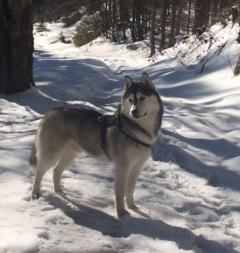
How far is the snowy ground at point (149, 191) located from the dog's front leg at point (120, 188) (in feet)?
0.32

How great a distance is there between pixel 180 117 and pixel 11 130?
289cm

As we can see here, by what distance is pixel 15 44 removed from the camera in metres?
9.09

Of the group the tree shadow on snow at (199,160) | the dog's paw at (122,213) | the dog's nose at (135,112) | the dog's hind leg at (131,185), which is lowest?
the tree shadow on snow at (199,160)

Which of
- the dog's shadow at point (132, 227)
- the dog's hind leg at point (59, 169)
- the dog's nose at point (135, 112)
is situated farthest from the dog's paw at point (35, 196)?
the dog's nose at point (135, 112)

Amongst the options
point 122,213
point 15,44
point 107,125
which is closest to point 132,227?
point 122,213

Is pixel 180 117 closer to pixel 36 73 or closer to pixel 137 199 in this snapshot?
pixel 137 199

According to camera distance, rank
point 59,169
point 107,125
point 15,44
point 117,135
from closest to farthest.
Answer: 1. point 117,135
2. point 107,125
3. point 59,169
4. point 15,44

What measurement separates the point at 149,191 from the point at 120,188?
736mm

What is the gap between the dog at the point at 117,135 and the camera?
150 inches

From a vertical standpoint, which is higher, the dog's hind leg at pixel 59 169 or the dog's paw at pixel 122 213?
the dog's hind leg at pixel 59 169

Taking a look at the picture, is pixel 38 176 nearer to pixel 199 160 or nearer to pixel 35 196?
pixel 35 196

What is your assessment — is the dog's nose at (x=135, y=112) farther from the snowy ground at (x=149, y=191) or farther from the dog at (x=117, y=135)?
the snowy ground at (x=149, y=191)

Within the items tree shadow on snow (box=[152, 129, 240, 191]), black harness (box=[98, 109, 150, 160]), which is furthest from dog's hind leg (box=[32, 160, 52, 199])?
tree shadow on snow (box=[152, 129, 240, 191])

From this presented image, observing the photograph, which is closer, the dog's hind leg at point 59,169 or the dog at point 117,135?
the dog at point 117,135
